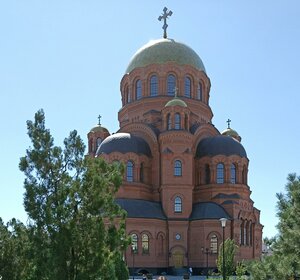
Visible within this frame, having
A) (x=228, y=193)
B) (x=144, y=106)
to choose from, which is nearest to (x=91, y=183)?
(x=228, y=193)

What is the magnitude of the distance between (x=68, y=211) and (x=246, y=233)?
118ft

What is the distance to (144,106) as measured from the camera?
Answer: 52375mm

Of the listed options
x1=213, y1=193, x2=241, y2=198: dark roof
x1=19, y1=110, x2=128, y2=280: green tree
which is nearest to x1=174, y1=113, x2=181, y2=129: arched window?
x1=213, y1=193, x2=241, y2=198: dark roof

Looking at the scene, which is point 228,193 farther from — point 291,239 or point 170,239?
point 291,239

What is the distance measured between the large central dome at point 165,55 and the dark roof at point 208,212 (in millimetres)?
15601

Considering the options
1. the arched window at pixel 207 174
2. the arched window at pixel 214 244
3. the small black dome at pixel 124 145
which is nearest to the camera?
the arched window at pixel 214 244

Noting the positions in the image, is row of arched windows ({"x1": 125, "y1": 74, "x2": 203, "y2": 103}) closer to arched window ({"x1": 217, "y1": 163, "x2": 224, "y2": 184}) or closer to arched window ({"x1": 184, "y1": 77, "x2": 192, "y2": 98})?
arched window ({"x1": 184, "y1": 77, "x2": 192, "y2": 98})

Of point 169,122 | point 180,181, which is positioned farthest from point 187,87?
point 180,181

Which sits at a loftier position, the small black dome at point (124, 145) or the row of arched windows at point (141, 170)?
the small black dome at point (124, 145)

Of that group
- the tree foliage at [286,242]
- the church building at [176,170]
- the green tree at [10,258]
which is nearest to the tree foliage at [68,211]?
the green tree at [10,258]

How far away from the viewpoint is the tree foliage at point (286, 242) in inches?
369

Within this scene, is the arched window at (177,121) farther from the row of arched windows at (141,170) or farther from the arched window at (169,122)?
the row of arched windows at (141,170)

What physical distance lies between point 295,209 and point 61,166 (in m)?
6.81

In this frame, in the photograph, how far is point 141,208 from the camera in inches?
1756
